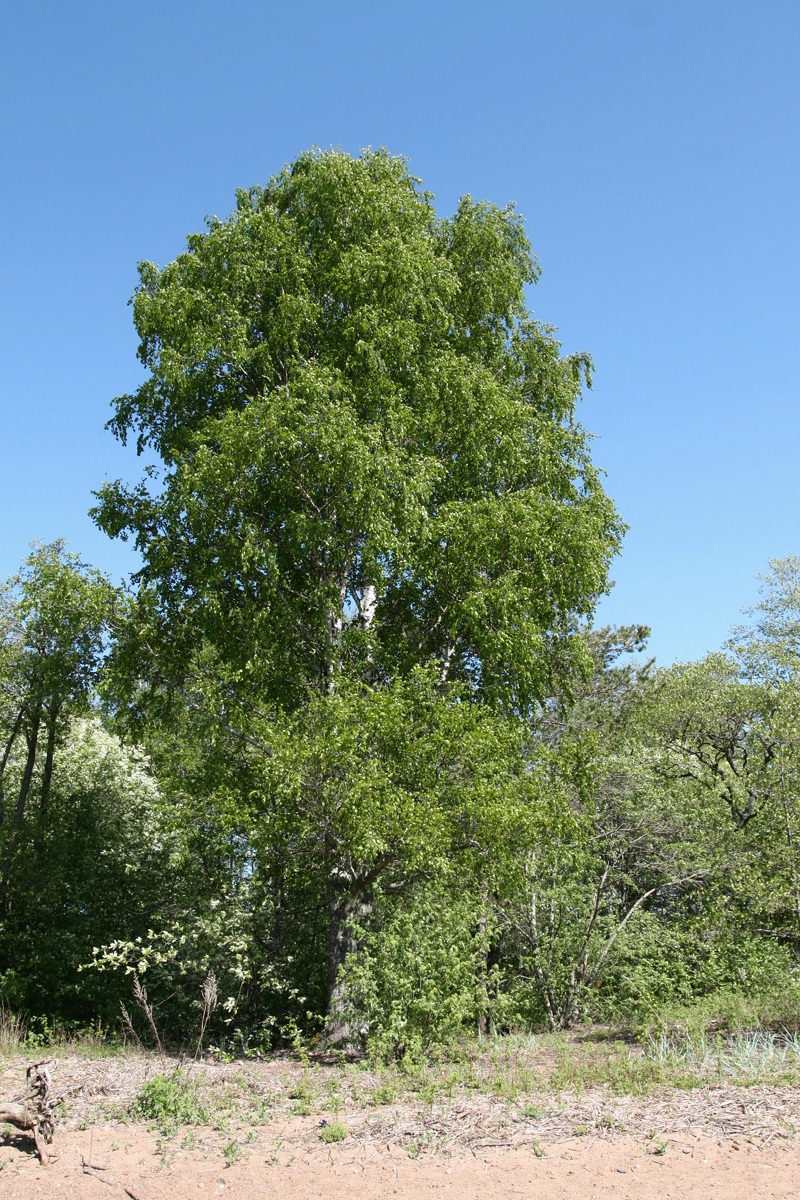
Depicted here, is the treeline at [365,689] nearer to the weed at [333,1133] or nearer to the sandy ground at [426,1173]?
the weed at [333,1133]

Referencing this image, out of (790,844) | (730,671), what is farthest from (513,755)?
(730,671)

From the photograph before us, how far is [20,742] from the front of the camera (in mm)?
18109

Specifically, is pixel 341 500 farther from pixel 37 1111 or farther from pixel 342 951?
pixel 37 1111

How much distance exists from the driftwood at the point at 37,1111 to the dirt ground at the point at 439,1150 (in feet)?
0.40

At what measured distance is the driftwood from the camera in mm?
5840

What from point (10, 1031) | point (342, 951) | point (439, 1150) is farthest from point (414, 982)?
point (10, 1031)

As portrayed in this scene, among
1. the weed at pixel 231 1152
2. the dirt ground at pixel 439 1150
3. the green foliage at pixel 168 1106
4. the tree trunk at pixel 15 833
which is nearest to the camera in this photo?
the dirt ground at pixel 439 1150

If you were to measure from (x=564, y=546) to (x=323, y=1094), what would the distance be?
631cm

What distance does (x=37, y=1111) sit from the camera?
5.96 meters

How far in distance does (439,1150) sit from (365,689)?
16.9ft

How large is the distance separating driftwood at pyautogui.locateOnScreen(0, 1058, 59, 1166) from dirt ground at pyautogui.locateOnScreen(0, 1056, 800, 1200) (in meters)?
0.12

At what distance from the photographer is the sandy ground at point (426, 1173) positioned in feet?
16.4

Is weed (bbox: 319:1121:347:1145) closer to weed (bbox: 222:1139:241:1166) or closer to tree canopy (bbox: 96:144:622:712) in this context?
weed (bbox: 222:1139:241:1166)

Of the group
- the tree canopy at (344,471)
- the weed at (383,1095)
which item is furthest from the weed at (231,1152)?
the tree canopy at (344,471)
